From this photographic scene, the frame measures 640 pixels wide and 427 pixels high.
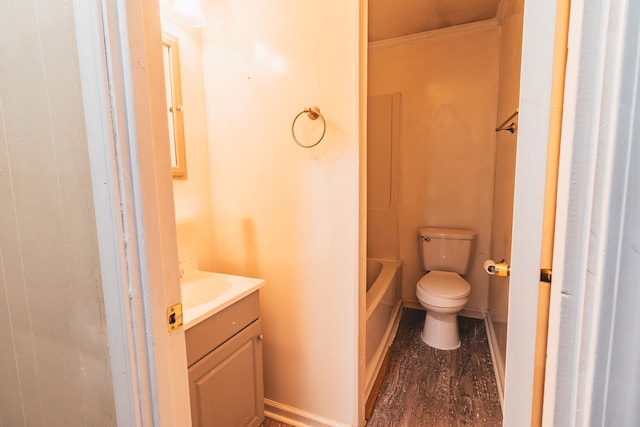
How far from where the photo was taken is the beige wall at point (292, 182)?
4.70 feet

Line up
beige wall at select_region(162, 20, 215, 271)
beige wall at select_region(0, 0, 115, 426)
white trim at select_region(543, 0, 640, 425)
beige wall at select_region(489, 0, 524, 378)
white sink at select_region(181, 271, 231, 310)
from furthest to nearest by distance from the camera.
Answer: beige wall at select_region(489, 0, 524, 378) → beige wall at select_region(162, 20, 215, 271) → white sink at select_region(181, 271, 231, 310) → beige wall at select_region(0, 0, 115, 426) → white trim at select_region(543, 0, 640, 425)

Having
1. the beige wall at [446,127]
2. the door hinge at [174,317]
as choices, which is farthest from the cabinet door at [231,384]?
the beige wall at [446,127]

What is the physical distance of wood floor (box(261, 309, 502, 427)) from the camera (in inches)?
67.3

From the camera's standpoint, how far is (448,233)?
2668 millimetres

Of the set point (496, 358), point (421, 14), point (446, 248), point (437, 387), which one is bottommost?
point (437, 387)

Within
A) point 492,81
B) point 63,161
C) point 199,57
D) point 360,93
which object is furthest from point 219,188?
point 492,81

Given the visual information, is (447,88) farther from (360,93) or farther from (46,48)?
(46,48)

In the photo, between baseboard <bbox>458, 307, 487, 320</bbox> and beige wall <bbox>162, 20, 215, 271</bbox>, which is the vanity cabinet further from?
baseboard <bbox>458, 307, 487, 320</bbox>

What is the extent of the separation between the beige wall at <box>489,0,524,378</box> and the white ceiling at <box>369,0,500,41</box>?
0.17 metres

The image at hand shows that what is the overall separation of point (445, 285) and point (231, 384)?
1724 mm

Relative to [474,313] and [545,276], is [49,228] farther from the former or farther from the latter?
[474,313]

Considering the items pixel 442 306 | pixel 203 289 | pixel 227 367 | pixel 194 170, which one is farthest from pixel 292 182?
pixel 442 306

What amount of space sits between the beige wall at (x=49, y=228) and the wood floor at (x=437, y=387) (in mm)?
1217

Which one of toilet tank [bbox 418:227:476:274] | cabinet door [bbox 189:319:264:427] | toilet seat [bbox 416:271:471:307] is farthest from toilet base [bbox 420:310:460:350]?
cabinet door [bbox 189:319:264:427]
